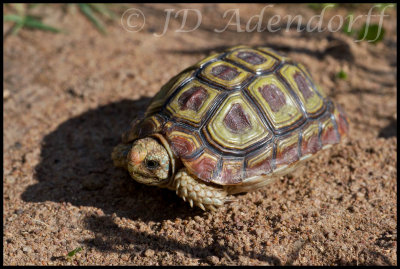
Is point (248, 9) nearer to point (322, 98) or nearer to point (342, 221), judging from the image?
point (322, 98)

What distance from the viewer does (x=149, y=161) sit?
291 cm

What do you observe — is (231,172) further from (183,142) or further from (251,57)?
(251,57)

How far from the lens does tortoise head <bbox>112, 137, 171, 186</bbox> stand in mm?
2899

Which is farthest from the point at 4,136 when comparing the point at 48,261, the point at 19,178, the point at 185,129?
the point at 185,129

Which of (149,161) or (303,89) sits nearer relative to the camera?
(149,161)

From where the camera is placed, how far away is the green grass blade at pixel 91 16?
552 cm

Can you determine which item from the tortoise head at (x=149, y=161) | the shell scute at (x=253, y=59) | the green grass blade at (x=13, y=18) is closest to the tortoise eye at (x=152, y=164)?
the tortoise head at (x=149, y=161)

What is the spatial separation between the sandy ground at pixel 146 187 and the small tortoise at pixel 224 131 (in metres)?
0.28

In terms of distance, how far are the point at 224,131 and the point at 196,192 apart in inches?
20.1

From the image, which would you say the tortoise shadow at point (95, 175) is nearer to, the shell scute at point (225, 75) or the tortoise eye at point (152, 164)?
the tortoise eye at point (152, 164)

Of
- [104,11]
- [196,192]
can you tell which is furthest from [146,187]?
[104,11]

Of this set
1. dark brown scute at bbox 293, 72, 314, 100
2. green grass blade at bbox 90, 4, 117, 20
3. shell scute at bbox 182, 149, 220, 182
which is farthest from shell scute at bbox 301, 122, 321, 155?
green grass blade at bbox 90, 4, 117, 20

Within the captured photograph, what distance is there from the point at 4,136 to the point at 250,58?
102 inches

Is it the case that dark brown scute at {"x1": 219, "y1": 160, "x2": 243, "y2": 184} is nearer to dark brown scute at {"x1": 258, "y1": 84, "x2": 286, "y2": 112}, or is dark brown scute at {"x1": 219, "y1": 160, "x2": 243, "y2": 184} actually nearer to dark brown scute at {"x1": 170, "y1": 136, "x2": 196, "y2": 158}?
dark brown scute at {"x1": 170, "y1": 136, "x2": 196, "y2": 158}
